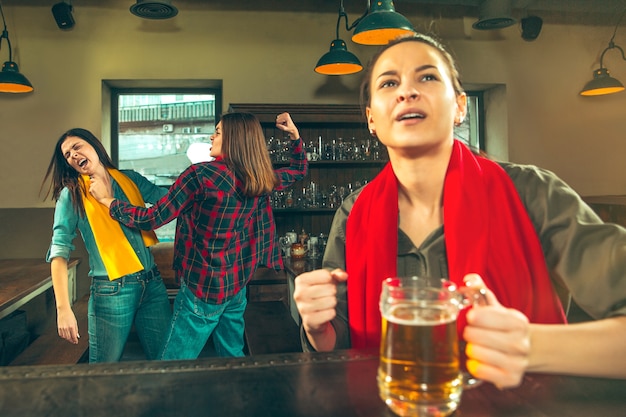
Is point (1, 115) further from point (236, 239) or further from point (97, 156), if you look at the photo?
point (236, 239)

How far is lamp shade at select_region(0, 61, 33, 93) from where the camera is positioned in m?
4.12

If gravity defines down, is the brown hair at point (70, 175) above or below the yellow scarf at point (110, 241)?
above

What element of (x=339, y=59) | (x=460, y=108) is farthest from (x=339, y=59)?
(x=460, y=108)

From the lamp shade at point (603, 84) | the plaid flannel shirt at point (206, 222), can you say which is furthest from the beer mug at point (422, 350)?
the lamp shade at point (603, 84)

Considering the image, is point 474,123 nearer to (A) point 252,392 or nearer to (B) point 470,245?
(B) point 470,245

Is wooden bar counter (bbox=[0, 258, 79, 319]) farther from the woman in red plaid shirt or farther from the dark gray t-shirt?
the dark gray t-shirt

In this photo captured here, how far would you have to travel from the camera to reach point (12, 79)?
414 cm

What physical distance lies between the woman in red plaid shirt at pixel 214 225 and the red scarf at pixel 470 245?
1226mm

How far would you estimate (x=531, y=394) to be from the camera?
75 centimetres

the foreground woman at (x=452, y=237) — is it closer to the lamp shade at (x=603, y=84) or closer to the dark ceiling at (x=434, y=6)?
the dark ceiling at (x=434, y=6)

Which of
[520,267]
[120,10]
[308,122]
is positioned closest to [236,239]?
[520,267]

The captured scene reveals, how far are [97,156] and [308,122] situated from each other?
2.86 m

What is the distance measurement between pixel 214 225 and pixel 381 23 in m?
1.53

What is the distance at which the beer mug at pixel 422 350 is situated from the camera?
0.65 metres
